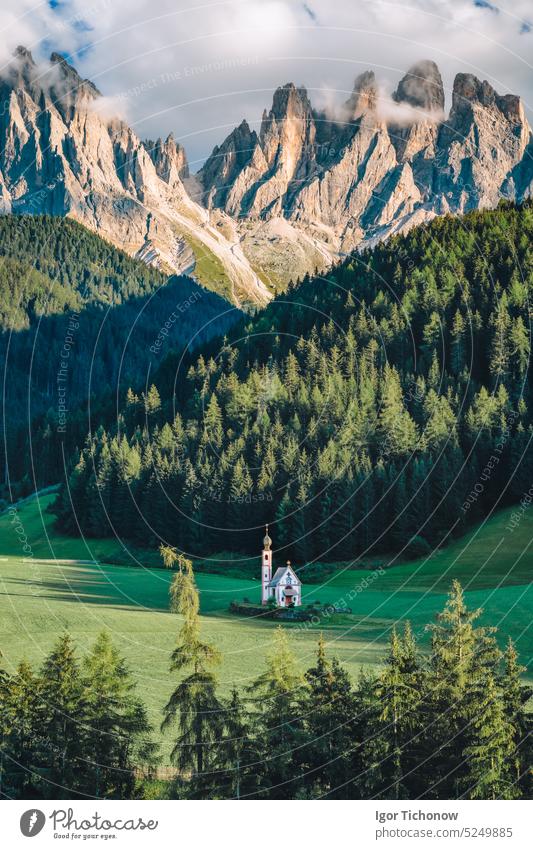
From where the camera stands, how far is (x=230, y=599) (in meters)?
67.9

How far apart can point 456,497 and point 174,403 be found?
4307 cm

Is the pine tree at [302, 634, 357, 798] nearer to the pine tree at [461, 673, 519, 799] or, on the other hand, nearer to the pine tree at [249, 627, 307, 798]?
the pine tree at [249, 627, 307, 798]

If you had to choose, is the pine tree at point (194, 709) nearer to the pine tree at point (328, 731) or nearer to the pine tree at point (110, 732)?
the pine tree at point (110, 732)

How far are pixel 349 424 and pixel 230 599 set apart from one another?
36988mm

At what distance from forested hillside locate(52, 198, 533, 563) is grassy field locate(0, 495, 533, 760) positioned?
6.70m

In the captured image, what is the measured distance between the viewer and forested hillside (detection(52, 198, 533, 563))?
92812 mm

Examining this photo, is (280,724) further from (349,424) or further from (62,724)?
(349,424)

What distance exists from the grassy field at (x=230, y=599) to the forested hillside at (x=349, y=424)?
6704 mm

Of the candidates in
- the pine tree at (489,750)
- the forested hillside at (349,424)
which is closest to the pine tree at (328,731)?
the pine tree at (489,750)

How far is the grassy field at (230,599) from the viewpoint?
45.2 metres

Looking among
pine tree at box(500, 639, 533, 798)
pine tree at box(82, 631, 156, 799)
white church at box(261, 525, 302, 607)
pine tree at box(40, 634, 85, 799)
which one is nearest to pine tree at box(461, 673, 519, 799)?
pine tree at box(500, 639, 533, 798)

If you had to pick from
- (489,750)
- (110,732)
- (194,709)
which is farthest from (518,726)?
(110,732)

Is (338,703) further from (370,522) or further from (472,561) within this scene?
(370,522)

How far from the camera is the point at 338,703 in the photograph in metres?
28.8
